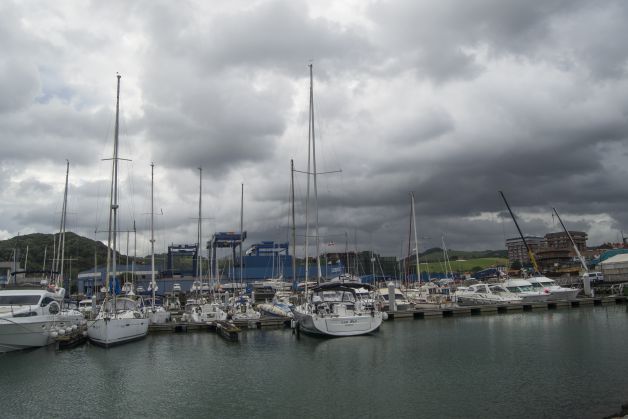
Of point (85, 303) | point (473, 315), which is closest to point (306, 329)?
point (473, 315)

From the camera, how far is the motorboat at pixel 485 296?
205 feet

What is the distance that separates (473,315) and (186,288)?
7102 centimetres

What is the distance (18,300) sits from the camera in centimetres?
3625

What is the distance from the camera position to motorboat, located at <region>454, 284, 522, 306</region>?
205 ft

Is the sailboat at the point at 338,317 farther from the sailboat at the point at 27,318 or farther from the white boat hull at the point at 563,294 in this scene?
the white boat hull at the point at 563,294

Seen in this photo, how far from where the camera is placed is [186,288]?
4309 inches

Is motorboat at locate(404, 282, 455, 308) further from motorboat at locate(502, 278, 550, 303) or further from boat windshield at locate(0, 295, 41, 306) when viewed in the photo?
boat windshield at locate(0, 295, 41, 306)

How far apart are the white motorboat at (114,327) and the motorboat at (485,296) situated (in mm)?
42315

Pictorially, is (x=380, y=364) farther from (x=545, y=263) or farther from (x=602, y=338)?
(x=545, y=263)

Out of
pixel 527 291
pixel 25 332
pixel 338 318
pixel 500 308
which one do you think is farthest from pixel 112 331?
pixel 527 291

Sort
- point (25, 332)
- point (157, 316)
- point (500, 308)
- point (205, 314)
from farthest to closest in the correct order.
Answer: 1. point (500, 308)
2. point (157, 316)
3. point (205, 314)
4. point (25, 332)

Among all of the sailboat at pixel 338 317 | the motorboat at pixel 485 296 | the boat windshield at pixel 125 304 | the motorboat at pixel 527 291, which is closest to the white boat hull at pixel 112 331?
the boat windshield at pixel 125 304

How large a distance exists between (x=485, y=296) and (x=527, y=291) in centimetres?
555

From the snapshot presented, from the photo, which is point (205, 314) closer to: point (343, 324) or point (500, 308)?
point (343, 324)
